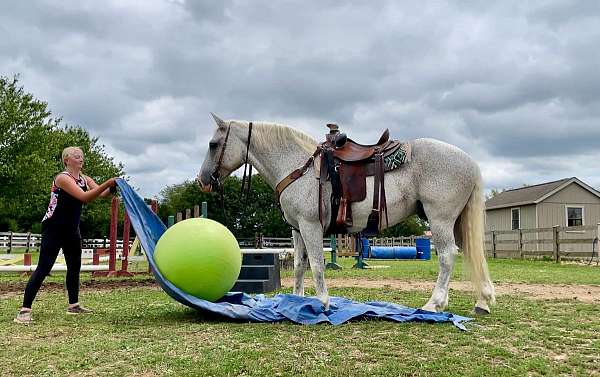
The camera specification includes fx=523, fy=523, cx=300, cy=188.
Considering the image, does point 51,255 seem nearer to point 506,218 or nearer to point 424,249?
point 424,249

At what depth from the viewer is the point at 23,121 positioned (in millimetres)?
29141

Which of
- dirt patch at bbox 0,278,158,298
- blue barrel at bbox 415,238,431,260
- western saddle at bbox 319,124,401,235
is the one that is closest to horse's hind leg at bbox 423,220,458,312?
western saddle at bbox 319,124,401,235

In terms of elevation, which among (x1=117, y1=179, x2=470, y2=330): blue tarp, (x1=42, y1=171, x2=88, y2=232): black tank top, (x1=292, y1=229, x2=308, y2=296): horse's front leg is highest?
(x1=42, y1=171, x2=88, y2=232): black tank top

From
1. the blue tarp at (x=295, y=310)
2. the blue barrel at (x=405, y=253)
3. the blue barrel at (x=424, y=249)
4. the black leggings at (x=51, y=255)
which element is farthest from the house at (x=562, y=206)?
the black leggings at (x=51, y=255)

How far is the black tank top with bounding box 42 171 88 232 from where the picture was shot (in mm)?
5945

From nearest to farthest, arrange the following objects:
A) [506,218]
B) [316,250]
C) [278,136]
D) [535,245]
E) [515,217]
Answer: [316,250], [278,136], [535,245], [515,217], [506,218]

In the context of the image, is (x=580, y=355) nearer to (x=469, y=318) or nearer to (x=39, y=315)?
(x=469, y=318)

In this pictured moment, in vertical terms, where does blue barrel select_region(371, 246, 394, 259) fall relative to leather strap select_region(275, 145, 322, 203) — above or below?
below

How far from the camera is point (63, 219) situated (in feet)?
19.6

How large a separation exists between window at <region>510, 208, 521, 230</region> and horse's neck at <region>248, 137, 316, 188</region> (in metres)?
26.0

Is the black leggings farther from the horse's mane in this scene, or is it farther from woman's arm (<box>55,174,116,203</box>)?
the horse's mane

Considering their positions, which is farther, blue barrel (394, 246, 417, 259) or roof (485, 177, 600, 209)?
blue barrel (394, 246, 417, 259)

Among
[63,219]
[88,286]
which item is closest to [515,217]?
[88,286]

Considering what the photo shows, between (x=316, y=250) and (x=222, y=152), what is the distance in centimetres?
164
